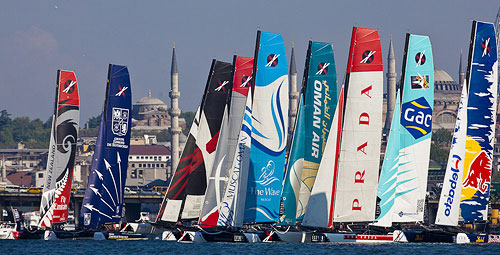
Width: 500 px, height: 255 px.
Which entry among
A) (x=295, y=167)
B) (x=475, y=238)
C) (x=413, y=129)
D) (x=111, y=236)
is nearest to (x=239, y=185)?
(x=295, y=167)

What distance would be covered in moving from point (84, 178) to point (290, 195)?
10465cm

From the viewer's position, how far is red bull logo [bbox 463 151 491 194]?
128 feet

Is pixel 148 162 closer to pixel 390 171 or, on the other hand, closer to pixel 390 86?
pixel 390 86

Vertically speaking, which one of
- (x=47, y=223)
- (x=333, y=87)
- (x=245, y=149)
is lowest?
(x=47, y=223)

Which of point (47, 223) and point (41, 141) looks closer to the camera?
point (47, 223)

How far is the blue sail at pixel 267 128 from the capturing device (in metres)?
37.8

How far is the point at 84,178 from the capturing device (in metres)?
142

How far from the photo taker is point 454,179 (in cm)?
3831

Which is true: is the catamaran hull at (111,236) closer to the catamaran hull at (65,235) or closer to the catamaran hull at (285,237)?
the catamaran hull at (65,235)

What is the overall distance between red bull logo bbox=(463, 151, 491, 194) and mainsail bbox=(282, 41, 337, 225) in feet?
18.1

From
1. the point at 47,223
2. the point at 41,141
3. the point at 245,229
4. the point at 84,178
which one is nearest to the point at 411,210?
the point at 245,229

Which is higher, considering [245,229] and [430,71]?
[430,71]

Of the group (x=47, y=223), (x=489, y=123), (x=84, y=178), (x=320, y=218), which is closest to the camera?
(x=320, y=218)

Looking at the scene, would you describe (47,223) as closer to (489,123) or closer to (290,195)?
(290,195)
